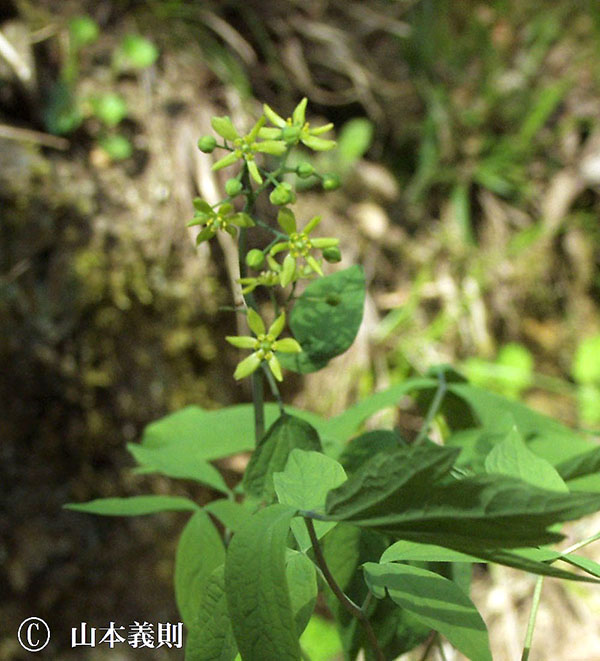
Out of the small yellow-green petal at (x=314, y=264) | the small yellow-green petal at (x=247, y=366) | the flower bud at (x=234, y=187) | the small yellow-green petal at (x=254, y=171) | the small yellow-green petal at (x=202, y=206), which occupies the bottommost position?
the small yellow-green petal at (x=247, y=366)

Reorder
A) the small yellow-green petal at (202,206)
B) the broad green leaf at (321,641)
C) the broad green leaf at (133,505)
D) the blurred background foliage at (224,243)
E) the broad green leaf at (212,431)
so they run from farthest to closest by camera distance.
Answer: the broad green leaf at (321,641)
the blurred background foliage at (224,243)
the broad green leaf at (212,431)
the broad green leaf at (133,505)
the small yellow-green petal at (202,206)

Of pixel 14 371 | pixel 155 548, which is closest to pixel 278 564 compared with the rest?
pixel 14 371

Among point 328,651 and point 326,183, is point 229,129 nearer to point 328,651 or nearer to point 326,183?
point 326,183

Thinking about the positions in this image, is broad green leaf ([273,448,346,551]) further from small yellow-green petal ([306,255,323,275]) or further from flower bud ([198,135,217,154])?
flower bud ([198,135,217,154])

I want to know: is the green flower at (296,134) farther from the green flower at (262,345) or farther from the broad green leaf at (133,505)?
the broad green leaf at (133,505)

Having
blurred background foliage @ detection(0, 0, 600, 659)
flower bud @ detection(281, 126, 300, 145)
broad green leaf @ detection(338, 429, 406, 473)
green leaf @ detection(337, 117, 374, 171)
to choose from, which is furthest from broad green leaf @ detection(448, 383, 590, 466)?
green leaf @ detection(337, 117, 374, 171)

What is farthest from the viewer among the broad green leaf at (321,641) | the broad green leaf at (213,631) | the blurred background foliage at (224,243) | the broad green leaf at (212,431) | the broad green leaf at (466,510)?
the broad green leaf at (321,641)

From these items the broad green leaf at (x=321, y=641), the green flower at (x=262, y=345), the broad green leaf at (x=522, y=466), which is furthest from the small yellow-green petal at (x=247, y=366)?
the broad green leaf at (x=321, y=641)
